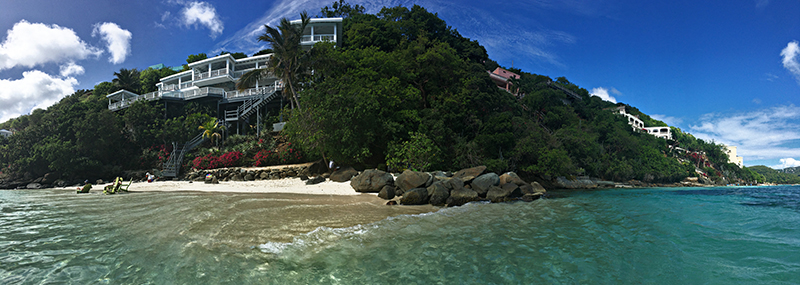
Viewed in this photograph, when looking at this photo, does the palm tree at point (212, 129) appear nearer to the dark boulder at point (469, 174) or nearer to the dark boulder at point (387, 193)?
the dark boulder at point (387, 193)

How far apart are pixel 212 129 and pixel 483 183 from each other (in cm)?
2315

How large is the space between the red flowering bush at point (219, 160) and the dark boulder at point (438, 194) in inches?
649

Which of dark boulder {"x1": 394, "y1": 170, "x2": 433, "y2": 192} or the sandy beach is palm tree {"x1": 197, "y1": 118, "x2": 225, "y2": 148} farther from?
dark boulder {"x1": 394, "y1": 170, "x2": 433, "y2": 192}

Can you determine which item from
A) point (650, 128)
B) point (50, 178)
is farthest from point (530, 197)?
point (650, 128)

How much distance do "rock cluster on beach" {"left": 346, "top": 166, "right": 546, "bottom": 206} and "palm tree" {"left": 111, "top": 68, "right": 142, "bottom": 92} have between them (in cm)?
4209

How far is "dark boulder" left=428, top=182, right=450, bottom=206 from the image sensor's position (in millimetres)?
12891

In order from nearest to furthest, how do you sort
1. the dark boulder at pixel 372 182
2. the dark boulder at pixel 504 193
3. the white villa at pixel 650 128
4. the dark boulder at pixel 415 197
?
the dark boulder at pixel 415 197 → the dark boulder at pixel 504 193 → the dark boulder at pixel 372 182 → the white villa at pixel 650 128

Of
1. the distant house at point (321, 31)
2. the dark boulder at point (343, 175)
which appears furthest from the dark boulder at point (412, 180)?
the distant house at point (321, 31)

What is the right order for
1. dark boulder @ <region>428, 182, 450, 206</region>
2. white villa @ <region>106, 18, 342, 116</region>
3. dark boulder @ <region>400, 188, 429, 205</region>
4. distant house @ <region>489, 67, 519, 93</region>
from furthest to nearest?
1. distant house @ <region>489, 67, 519, 93</region>
2. white villa @ <region>106, 18, 342, 116</region>
3. dark boulder @ <region>428, 182, 450, 206</region>
4. dark boulder @ <region>400, 188, 429, 205</region>

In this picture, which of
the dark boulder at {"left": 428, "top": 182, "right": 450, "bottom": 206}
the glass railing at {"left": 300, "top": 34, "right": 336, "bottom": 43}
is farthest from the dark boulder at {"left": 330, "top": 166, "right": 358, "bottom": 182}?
the glass railing at {"left": 300, "top": 34, "right": 336, "bottom": 43}

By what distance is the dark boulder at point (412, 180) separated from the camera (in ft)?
46.0

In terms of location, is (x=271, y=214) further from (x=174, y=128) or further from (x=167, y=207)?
(x=174, y=128)

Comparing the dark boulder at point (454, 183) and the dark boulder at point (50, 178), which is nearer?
Result: the dark boulder at point (454, 183)

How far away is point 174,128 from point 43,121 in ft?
36.2
